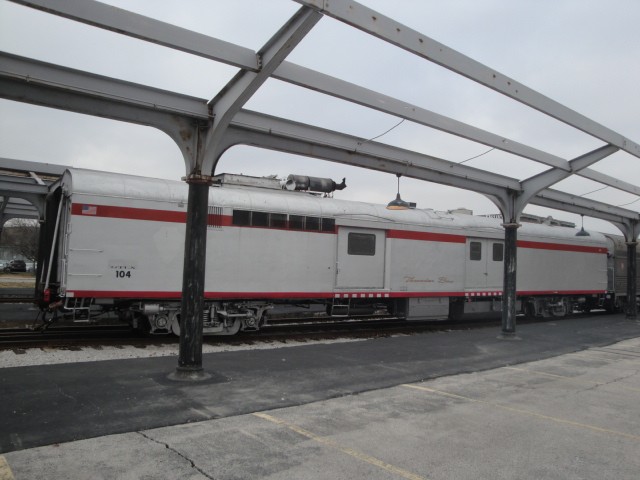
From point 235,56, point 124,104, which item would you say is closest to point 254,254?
point 124,104

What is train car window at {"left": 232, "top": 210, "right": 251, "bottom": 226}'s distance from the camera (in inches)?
468

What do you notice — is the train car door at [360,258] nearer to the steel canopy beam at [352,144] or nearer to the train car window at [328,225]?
the train car window at [328,225]

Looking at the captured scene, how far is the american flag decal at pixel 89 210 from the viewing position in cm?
1027

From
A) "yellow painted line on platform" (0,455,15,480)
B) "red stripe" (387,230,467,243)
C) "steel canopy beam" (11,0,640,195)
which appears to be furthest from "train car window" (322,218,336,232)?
"yellow painted line on platform" (0,455,15,480)

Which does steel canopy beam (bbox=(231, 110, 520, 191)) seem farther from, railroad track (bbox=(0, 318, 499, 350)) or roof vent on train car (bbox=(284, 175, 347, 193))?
railroad track (bbox=(0, 318, 499, 350))

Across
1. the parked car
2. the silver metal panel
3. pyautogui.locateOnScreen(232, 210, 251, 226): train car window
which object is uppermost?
the silver metal panel

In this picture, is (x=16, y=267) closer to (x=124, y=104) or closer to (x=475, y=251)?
(x=475, y=251)

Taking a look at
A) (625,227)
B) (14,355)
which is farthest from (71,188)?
(625,227)

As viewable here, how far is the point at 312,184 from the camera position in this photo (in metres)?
13.7

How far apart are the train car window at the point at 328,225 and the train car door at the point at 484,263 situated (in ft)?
17.9

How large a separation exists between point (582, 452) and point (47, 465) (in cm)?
520

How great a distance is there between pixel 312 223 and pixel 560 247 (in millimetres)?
11570

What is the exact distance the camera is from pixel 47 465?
4480 millimetres

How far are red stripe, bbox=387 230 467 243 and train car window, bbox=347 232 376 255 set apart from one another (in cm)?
64
